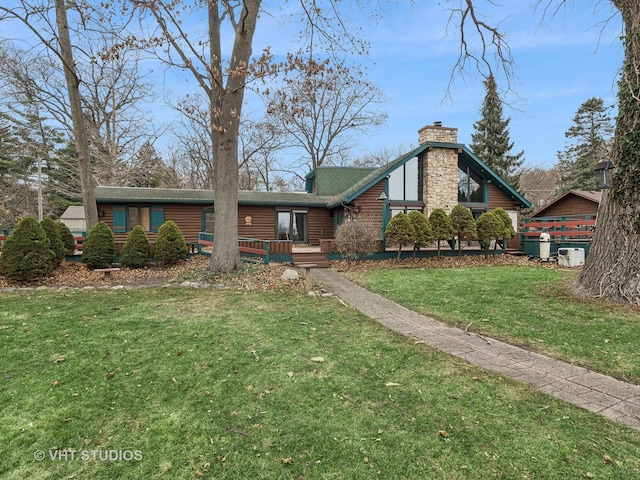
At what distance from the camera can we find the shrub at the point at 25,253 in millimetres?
8203

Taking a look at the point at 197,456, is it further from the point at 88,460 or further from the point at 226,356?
the point at 226,356

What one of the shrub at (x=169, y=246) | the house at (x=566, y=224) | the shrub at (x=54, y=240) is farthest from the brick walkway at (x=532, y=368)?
the shrub at (x=54, y=240)

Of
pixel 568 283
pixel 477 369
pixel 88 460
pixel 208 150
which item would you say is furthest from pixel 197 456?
pixel 208 150

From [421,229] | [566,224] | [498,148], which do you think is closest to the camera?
[421,229]

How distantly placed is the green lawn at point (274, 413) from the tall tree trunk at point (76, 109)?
8716 mm

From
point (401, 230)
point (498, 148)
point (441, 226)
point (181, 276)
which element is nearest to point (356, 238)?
point (401, 230)

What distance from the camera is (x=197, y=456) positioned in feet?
7.25

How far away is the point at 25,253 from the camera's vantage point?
8.33 meters

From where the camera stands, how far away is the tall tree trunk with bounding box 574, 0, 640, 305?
243 inches

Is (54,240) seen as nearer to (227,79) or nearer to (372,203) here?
(227,79)

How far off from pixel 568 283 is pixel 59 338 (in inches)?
379

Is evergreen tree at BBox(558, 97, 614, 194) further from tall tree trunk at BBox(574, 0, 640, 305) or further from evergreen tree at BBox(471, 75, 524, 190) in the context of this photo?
tall tree trunk at BBox(574, 0, 640, 305)

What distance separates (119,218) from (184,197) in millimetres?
2955

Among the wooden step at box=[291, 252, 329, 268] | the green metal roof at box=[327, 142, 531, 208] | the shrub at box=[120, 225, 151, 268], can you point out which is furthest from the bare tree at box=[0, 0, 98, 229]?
the green metal roof at box=[327, 142, 531, 208]
